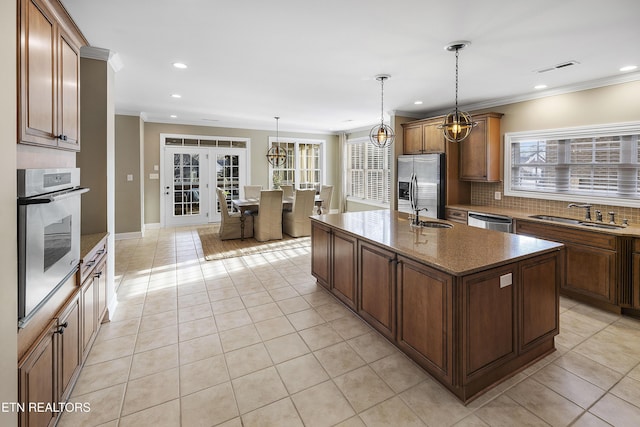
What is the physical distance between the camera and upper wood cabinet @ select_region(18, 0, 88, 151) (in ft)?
4.79

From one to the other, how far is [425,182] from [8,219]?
17.4 ft

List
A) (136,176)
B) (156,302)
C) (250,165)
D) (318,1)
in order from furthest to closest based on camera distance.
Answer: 1. (250,165)
2. (136,176)
3. (156,302)
4. (318,1)

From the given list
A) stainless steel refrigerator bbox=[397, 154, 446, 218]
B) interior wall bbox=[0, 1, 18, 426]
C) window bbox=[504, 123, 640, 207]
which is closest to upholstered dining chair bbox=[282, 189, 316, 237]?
stainless steel refrigerator bbox=[397, 154, 446, 218]

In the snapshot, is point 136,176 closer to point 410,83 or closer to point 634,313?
point 410,83

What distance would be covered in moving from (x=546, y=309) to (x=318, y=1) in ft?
9.03

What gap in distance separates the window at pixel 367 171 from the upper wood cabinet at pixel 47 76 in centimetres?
633

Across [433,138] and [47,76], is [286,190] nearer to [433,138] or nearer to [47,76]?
[433,138]

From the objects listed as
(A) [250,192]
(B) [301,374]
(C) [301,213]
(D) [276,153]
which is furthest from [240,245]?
(B) [301,374]

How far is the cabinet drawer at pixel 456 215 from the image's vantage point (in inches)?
192

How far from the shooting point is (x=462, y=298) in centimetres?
184

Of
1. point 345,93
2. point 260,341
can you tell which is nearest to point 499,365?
point 260,341

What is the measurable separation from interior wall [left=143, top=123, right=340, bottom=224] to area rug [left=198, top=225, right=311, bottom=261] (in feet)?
5.42

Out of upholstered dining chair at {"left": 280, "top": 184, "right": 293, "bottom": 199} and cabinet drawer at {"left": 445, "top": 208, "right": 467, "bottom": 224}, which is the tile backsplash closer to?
cabinet drawer at {"left": 445, "top": 208, "right": 467, "bottom": 224}

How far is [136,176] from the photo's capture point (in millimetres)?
6426
